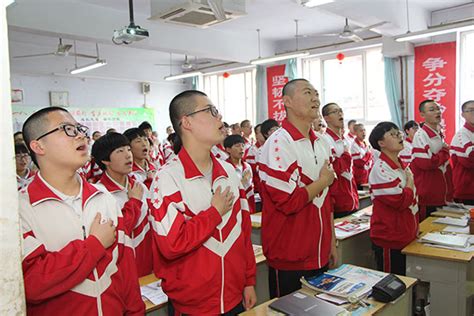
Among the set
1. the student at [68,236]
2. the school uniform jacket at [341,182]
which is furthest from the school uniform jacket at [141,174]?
the school uniform jacket at [341,182]

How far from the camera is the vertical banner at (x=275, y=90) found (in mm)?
9898

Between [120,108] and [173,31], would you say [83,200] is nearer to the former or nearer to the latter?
[173,31]

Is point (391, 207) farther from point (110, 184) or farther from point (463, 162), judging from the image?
point (463, 162)

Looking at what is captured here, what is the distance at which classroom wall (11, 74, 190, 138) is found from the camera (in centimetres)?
1002

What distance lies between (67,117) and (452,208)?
152 inches

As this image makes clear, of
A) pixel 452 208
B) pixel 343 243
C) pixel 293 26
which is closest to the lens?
pixel 343 243

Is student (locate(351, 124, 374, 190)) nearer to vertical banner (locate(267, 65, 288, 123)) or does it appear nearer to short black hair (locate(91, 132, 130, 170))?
vertical banner (locate(267, 65, 288, 123))

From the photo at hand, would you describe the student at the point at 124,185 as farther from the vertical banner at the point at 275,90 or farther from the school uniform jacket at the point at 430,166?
the vertical banner at the point at 275,90

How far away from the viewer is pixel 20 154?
3.74 metres

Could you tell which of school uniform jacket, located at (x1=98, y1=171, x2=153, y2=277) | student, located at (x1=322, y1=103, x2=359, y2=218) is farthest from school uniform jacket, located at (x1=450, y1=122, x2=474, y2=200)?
school uniform jacket, located at (x1=98, y1=171, x2=153, y2=277)

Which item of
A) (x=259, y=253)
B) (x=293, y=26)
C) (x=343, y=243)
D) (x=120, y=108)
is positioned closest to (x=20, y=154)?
(x=259, y=253)

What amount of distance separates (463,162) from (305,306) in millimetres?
3980

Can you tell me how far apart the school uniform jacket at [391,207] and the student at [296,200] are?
75 cm

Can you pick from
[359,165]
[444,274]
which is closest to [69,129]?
[444,274]
